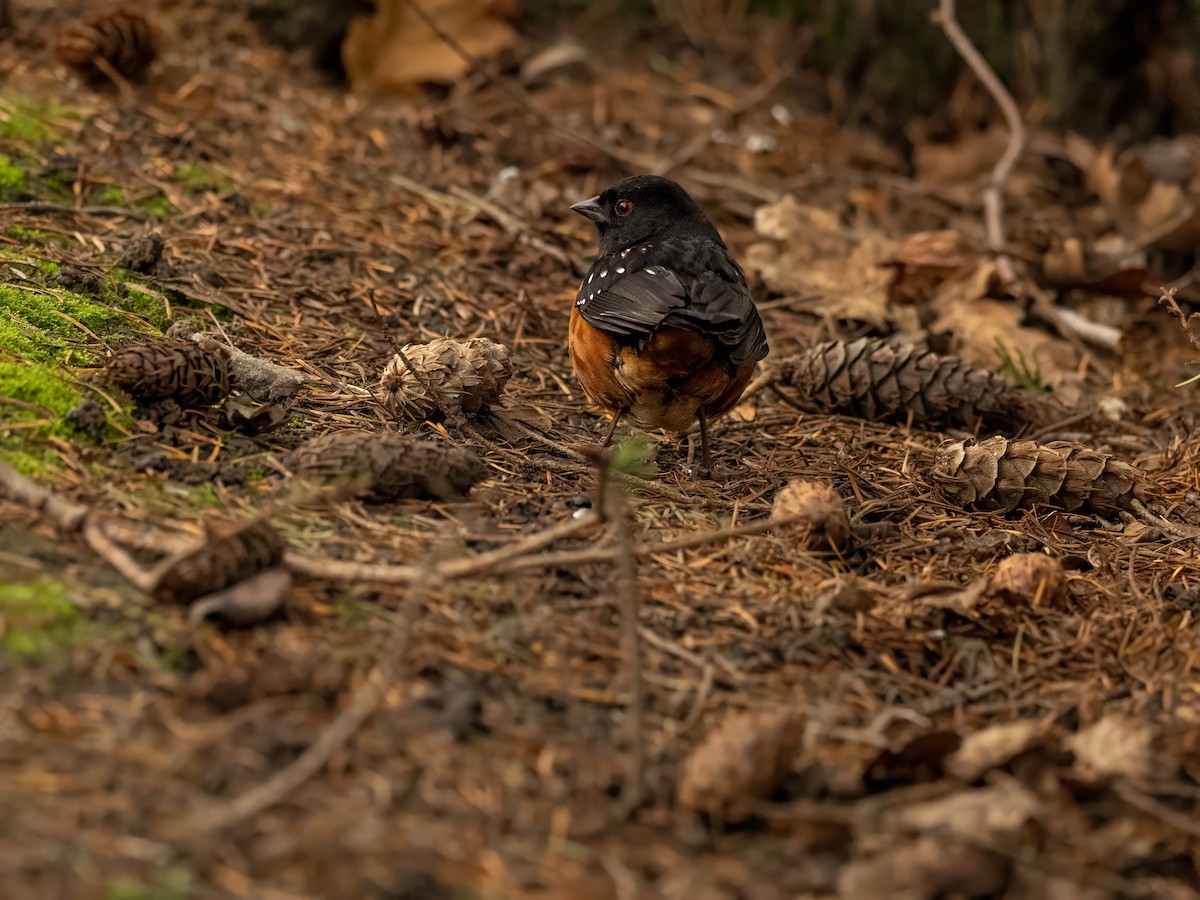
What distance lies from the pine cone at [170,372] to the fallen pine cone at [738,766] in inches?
76.7

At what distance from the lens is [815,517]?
3521mm

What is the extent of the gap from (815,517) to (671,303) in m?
0.96

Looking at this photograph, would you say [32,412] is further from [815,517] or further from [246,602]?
[815,517]

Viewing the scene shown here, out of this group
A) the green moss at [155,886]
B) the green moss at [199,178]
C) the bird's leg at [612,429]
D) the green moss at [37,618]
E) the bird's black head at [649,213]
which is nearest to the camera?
the green moss at [155,886]

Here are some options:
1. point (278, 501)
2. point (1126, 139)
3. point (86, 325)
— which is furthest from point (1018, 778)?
point (1126, 139)

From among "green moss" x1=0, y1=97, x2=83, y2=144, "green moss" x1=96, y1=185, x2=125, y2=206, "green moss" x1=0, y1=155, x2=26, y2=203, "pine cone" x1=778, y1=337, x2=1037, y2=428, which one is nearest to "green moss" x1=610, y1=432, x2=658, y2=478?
"pine cone" x1=778, y1=337, x2=1037, y2=428

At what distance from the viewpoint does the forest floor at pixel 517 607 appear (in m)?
2.28

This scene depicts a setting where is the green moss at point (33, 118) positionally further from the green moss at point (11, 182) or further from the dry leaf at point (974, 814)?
the dry leaf at point (974, 814)

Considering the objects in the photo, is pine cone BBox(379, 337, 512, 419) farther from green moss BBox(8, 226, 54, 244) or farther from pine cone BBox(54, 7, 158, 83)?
pine cone BBox(54, 7, 158, 83)

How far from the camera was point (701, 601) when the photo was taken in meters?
3.22

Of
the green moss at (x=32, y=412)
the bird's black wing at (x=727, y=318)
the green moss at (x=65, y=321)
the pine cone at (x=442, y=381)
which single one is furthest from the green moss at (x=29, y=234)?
the bird's black wing at (x=727, y=318)

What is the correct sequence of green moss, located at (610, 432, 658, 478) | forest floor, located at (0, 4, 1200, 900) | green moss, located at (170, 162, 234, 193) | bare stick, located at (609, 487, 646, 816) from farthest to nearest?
1. green moss, located at (170, 162, 234, 193)
2. green moss, located at (610, 432, 658, 478)
3. bare stick, located at (609, 487, 646, 816)
4. forest floor, located at (0, 4, 1200, 900)

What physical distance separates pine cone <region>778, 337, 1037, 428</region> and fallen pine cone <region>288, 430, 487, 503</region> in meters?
1.88

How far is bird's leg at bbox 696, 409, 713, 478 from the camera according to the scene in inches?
169
